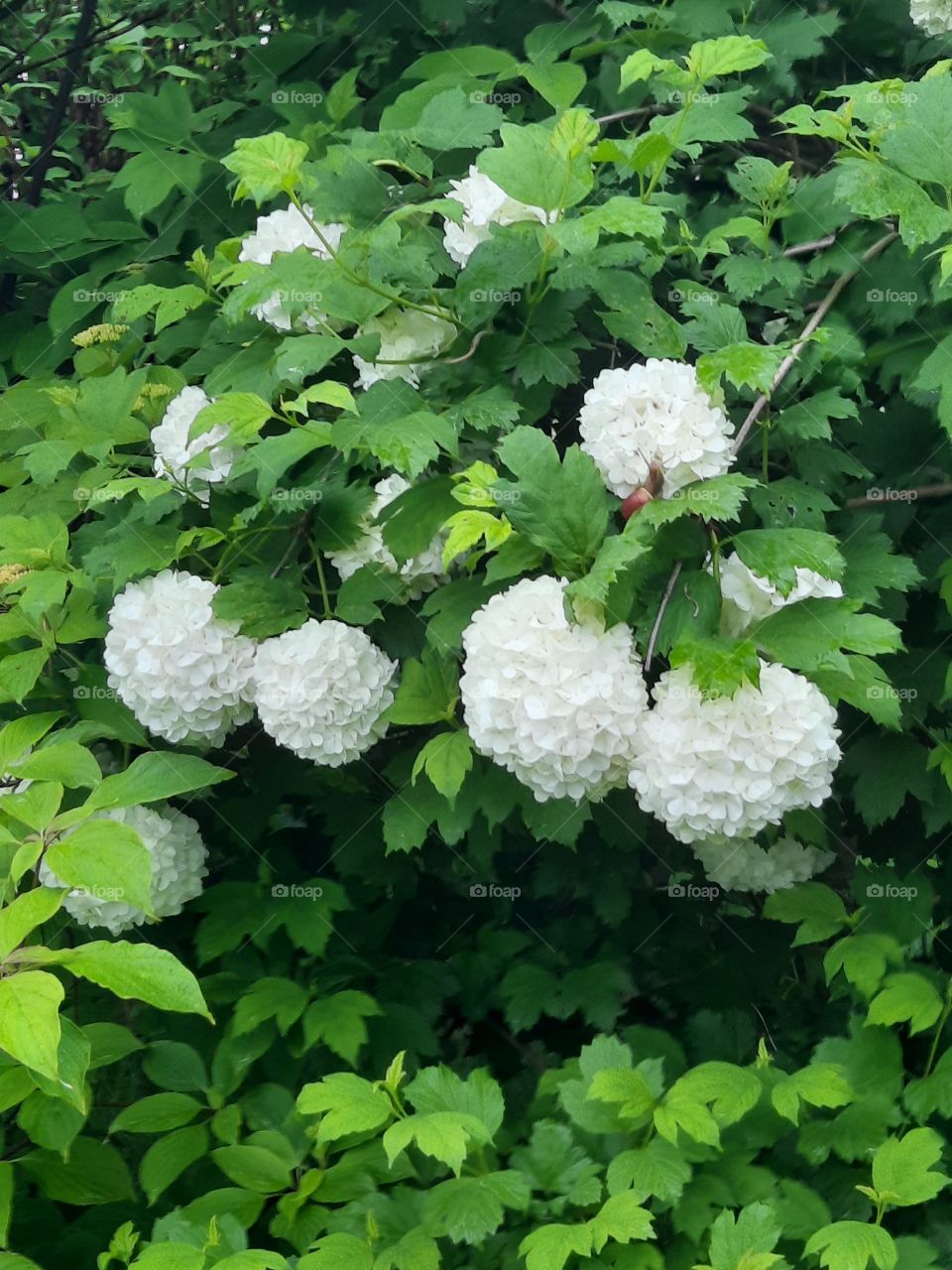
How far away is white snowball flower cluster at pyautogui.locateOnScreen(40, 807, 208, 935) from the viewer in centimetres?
219

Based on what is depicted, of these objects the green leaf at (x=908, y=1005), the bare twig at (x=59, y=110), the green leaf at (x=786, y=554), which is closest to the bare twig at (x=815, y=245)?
the green leaf at (x=786, y=554)

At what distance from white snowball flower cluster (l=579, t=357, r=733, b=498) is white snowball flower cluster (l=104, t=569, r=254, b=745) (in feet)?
2.22

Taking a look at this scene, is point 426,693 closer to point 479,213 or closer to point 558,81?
point 479,213

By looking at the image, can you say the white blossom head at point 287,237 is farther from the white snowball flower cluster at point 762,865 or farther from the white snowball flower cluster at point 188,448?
the white snowball flower cluster at point 762,865

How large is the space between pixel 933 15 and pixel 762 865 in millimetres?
1681

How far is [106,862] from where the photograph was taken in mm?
1597

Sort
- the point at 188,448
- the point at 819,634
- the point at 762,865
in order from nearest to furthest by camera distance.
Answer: the point at 819,634
the point at 188,448
the point at 762,865

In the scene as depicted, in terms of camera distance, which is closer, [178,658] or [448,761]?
[448,761]

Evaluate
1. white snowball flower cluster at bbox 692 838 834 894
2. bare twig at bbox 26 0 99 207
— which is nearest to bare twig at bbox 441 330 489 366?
white snowball flower cluster at bbox 692 838 834 894

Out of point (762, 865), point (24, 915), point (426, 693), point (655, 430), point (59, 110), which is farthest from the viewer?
point (59, 110)

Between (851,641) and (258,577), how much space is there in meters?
0.93

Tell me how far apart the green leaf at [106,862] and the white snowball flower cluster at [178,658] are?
1.41 ft

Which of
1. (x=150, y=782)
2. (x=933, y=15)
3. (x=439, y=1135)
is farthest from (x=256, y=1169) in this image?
(x=933, y=15)

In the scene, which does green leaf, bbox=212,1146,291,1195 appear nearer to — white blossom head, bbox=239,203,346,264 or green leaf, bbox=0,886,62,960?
green leaf, bbox=0,886,62,960
